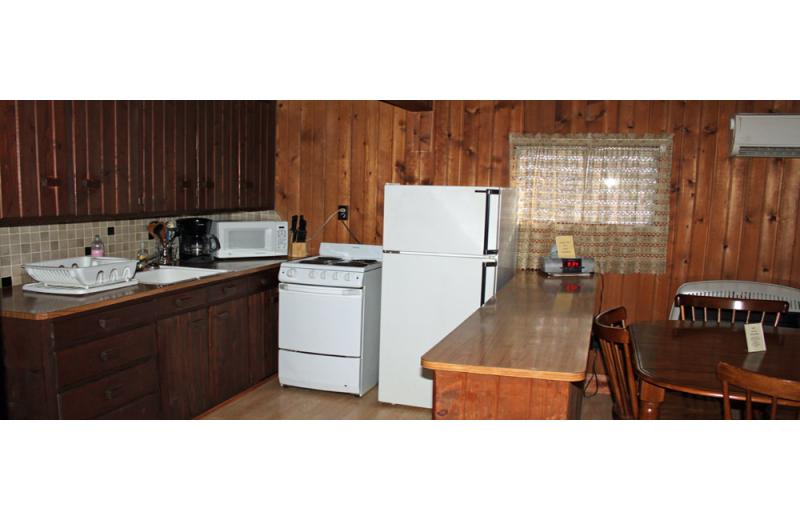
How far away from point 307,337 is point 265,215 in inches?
51.2

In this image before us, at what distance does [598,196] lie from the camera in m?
4.12

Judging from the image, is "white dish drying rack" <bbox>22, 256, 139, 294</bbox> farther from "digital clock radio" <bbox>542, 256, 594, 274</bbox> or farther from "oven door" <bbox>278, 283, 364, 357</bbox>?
"digital clock radio" <bbox>542, 256, 594, 274</bbox>

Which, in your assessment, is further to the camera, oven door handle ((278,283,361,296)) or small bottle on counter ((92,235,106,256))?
oven door handle ((278,283,361,296))

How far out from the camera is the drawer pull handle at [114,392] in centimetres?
272

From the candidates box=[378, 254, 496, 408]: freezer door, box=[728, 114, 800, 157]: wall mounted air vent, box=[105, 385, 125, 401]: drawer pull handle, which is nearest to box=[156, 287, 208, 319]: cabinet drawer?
box=[105, 385, 125, 401]: drawer pull handle

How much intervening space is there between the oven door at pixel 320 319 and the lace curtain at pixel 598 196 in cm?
129

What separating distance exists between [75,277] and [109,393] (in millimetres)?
545

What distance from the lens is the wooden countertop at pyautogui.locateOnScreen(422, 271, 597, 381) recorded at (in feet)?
6.34

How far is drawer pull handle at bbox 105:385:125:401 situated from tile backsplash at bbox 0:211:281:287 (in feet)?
2.49

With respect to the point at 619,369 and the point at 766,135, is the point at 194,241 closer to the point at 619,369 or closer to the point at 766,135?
the point at 619,369

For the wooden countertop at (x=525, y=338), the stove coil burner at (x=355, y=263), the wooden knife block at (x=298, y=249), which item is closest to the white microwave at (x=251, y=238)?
the wooden knife block at (x=298, y=249)

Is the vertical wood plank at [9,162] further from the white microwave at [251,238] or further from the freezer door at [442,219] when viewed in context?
the freezer door at [442,219]

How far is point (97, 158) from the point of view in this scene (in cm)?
304
